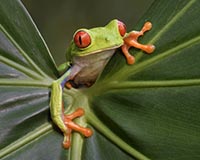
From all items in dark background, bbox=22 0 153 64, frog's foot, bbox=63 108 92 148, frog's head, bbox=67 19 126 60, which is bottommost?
frog's foot, bbox=63 108 92 148

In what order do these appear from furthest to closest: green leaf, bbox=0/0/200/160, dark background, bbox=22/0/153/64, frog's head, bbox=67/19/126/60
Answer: dark background, bbox=22/0/153/64 < frog's head, bbox=67/19/126/60 < green leaf, bbox=0/0/200/160

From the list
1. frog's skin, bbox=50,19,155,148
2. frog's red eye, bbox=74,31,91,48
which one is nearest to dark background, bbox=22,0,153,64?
frog's skin, bbox=50,19,155,148

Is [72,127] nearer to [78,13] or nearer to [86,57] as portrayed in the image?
[86,57]

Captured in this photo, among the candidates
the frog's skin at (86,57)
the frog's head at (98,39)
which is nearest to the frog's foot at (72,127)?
the frog's skin at (86,57)

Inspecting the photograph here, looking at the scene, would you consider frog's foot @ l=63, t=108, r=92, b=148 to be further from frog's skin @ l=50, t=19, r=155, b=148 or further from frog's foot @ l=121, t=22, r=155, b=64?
frog's foot @ l=121, t=22, r=155, b=64

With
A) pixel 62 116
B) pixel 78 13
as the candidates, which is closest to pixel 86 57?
pixel 62 116

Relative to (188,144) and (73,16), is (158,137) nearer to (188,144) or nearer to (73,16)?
(188,144)
